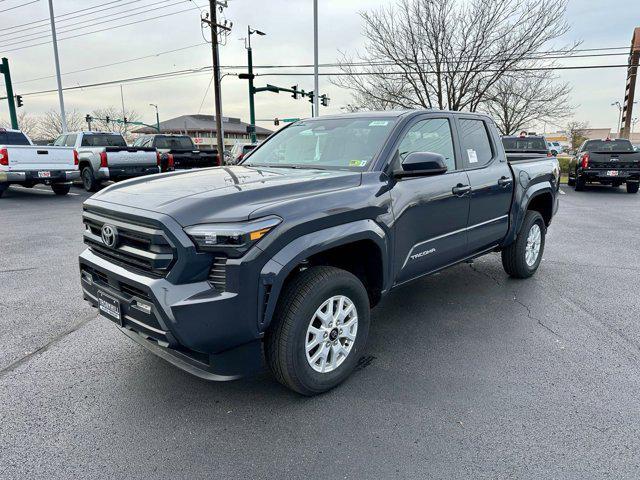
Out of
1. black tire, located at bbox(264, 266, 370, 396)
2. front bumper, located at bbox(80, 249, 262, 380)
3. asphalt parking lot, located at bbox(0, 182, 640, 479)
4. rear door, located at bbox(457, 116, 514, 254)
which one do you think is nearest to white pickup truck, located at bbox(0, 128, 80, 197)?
asphalt parking lot, located at bbox(0, 182, 640, 479)

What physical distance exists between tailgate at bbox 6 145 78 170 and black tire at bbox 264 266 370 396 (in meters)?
12.3

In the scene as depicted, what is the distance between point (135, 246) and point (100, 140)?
14.5m

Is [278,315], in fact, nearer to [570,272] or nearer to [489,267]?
[489,267]

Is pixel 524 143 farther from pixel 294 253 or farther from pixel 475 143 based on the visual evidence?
pixel 294 253

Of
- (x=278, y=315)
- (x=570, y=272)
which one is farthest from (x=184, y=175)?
(x=570, y=272)

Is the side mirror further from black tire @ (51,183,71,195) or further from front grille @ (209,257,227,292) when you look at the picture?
black tire @ (51,183,71,195)

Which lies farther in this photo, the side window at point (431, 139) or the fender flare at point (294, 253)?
the side window at point (431, 139)

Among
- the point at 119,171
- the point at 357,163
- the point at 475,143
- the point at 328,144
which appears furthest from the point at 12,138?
the point at 475,143

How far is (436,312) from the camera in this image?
14.7 ft

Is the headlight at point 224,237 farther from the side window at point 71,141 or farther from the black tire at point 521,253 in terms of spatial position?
the side window at point 71,141

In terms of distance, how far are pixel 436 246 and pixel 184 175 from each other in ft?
7.02

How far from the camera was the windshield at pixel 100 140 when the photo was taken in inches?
589

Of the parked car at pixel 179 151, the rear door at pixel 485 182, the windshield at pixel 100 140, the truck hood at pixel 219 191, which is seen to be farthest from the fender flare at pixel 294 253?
the windshield at pixel 100 140

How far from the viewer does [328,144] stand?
12.8 ft
